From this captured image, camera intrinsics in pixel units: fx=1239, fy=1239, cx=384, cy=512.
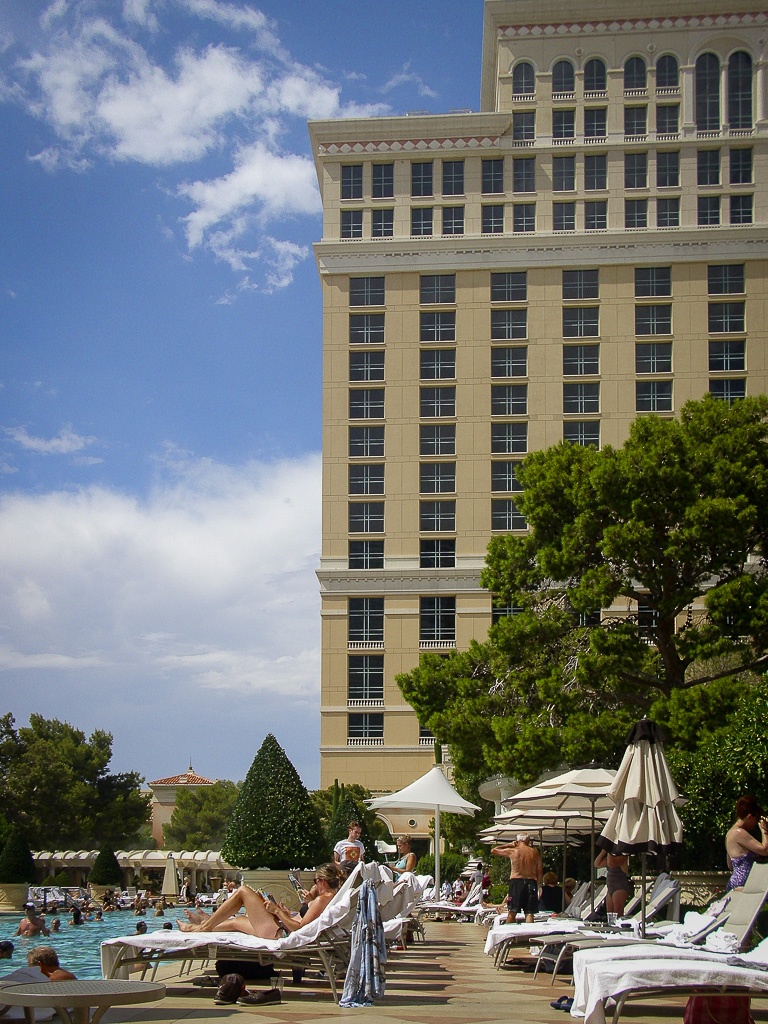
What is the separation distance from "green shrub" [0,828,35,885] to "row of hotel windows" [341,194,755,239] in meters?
31.8

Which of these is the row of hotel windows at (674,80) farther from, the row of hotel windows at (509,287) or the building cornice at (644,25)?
the row of hotel windows at (509,287)

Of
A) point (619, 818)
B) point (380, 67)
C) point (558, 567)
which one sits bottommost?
point (619, 818)

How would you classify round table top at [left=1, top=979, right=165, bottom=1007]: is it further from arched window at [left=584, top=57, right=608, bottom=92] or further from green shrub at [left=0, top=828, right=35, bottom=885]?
arched window at [left=584, top=57, right=608, bottom=92]

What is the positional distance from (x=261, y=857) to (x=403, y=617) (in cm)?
3856

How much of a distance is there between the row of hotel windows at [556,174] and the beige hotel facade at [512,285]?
0.09 metres

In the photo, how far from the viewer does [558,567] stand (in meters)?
25.9

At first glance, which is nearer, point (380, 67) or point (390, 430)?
point (380, 67)

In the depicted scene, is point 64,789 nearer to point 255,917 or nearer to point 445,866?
point 445,866

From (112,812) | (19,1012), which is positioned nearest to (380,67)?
(19,1012)

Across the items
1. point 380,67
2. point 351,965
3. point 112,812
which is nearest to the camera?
point 351,965

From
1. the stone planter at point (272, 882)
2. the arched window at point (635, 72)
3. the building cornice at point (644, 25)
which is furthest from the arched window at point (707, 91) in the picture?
the stone planter at point (272, 882)

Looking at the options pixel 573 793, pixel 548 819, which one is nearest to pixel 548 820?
pixel 548 819

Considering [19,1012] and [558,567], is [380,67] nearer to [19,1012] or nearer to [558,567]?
[558,567]

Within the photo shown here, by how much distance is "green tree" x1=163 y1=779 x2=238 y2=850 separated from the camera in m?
89.8
